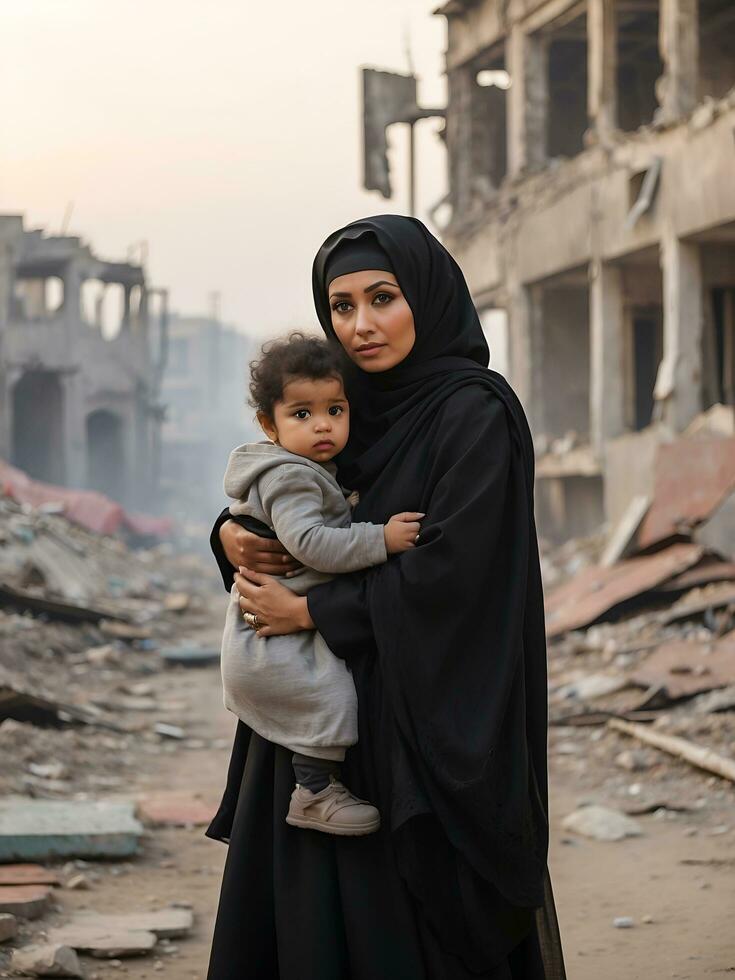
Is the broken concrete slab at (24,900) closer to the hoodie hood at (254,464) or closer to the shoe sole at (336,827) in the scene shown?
the shoe sole at (336,827)

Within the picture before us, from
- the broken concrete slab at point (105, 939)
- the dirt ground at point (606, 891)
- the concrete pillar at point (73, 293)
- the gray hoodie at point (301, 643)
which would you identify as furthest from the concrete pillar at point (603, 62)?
the concrete pillar at point (73, 293)

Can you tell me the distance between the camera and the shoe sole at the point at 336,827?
102 inches

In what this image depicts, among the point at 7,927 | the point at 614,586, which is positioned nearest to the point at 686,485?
the point at 614,586

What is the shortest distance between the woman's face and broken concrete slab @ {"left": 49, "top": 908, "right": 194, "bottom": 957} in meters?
2.43

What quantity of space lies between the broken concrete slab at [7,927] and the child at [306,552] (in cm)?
200

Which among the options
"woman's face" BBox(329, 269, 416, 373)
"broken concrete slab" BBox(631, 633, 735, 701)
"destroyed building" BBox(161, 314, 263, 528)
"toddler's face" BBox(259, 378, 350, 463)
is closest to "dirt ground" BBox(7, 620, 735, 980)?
"broken concrete slab" BBox(631, 633, 735, 701)

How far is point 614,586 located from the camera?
10.3 m

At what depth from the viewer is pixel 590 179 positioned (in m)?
14.5

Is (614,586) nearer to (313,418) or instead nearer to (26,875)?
(26,875)

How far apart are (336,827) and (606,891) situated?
9.08ft

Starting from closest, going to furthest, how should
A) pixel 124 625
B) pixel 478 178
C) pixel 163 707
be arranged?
1. pixel 163 707
2. pixel 124 625
3. pixel 478 178

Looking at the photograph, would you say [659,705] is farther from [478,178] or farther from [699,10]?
[478,178]

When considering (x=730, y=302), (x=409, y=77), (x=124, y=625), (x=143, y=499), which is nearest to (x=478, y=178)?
(x=409, y=77)

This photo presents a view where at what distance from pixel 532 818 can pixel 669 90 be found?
11477 millimetres
